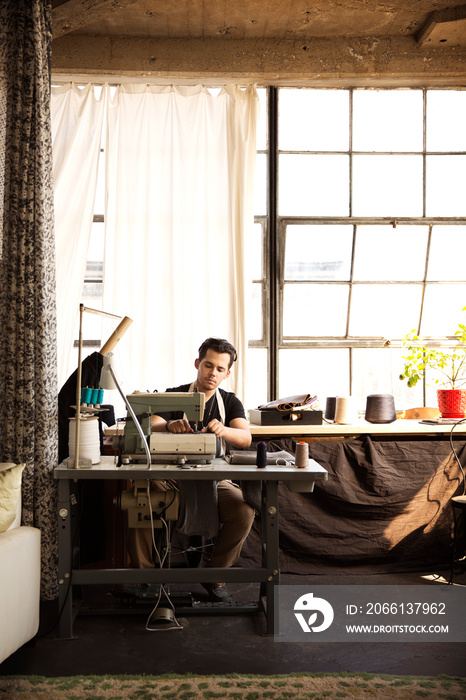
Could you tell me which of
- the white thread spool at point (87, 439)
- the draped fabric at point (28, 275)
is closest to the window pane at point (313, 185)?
the draped fabric at point (28, 275)

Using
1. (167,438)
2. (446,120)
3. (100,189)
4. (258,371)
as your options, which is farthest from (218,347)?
(446,120)

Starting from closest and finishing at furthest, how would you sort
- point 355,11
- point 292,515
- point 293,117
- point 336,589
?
point 336,589 → point 292,515 → point 355,11 → point 293,117

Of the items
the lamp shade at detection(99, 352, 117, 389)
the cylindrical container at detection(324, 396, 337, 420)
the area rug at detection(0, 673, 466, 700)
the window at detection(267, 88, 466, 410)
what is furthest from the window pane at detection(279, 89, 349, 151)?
the area rug at detection(0, 673, 466, 700)

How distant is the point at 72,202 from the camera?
421cm

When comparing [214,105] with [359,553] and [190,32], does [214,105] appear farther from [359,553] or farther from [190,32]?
[359,553]

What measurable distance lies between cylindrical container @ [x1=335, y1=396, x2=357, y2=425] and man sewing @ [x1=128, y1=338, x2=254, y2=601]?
736 mm

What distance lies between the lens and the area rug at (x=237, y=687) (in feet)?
7.54

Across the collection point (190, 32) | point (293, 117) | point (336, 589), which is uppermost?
point (190, 32)

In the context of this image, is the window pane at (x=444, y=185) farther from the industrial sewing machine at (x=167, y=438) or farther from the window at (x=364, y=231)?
the industrial sewing machine at (x=167, y=438)

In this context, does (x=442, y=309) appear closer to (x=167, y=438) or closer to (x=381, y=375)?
(x=381, y=375)

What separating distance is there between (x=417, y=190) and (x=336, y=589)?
280 centimetres

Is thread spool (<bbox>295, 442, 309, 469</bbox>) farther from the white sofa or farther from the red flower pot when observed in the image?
the red flower pot

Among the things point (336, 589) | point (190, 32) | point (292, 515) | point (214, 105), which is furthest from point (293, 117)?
point (336, 589)

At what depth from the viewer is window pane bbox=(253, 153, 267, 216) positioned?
4.52 m
